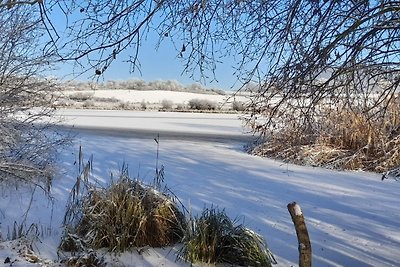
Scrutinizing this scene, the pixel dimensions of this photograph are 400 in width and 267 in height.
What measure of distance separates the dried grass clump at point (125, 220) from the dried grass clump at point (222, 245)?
1.40 ft

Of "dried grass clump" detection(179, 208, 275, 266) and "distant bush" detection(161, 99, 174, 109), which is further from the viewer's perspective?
"distant bush" detection(161, 99, 174, 109)

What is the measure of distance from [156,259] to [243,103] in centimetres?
187

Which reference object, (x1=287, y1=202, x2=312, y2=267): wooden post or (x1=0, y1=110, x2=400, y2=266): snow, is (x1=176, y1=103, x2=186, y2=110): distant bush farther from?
(x1=287, y1=202, x2=312, y2=267): wooden post

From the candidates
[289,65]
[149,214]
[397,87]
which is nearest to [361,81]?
[397,87]

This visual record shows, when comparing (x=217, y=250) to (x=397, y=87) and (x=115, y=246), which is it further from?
(x=397, y=87)

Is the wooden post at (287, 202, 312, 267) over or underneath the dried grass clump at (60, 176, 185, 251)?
over

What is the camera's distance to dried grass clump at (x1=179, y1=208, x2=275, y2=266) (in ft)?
15.7

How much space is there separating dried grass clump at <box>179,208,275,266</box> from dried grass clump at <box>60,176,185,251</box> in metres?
0.43

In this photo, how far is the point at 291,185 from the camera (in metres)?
9.16

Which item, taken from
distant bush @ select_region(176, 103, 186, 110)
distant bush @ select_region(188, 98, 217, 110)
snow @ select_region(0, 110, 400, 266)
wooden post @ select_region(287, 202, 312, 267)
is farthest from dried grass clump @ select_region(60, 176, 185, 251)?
distant bush @ select_region(176, 103, 186, 110)

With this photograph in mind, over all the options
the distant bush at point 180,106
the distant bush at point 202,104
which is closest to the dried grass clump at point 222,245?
the distant bush at point 202,104

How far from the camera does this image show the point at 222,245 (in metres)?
4.93

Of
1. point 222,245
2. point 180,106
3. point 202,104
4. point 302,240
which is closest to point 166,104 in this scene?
point 180,106

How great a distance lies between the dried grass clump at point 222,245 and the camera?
4777mm
